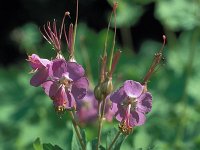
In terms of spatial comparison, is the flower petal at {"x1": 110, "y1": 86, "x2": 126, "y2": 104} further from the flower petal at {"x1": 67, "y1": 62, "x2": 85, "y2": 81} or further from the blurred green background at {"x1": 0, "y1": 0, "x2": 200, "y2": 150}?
the blurred green background at {"x1": 0, "y1": 0, "x2": 200, "y2": 150}

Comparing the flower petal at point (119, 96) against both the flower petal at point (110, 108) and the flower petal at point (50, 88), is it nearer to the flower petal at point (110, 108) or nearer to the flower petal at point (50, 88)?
the flower petal at point (110, 108)

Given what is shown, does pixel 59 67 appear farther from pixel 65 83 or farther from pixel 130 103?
pixel 130 103

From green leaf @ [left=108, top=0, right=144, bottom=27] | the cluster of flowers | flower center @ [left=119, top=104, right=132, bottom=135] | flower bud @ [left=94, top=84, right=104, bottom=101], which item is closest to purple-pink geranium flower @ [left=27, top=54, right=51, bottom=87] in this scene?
the cluster of flowers

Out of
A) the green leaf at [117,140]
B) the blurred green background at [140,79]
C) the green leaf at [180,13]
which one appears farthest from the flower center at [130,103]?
the green leaf at [180,13]

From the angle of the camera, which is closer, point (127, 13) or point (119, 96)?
point (119, 96)

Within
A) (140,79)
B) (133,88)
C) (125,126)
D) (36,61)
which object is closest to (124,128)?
(125,126)
